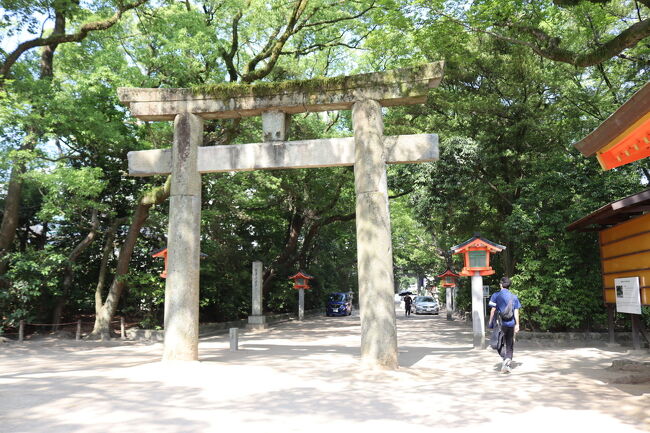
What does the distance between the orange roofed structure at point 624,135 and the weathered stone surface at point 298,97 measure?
340 cm

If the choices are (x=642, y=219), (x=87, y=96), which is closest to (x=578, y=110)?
(x=642, y=219)

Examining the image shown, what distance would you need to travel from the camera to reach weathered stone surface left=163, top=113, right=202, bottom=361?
362 inches

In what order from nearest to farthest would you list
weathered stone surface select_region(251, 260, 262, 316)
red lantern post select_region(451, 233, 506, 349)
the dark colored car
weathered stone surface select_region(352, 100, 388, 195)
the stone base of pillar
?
weathered stone surface select_region(352, 100, 388, 195), red lantern post select_region(451, 233, 506, 349), the stone base of pillar, weathered stone surface select_region(251, 260, 262, 316), the dark colored car

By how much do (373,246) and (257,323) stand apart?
13172 millimetres

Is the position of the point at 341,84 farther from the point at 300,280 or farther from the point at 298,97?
the point at 300,280

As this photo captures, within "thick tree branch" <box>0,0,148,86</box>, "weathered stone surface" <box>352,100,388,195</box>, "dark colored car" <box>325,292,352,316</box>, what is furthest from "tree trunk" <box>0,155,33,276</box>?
"dark colored car" <box>325,292,352,316</box>

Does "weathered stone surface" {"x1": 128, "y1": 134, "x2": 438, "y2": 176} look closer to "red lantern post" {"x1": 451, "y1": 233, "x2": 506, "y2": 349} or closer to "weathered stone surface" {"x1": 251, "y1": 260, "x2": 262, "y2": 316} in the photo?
"red lantern post" {"x1": 451, "y1": 233, "x2": 506, "y2": 349}

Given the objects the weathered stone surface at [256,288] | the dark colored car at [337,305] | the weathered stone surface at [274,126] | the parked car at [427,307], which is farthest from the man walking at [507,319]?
the parked car at [427,307]

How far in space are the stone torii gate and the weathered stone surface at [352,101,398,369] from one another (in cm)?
2

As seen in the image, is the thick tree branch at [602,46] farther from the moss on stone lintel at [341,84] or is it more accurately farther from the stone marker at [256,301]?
the stone marker at [256,301]

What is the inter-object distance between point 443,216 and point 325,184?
6.80m

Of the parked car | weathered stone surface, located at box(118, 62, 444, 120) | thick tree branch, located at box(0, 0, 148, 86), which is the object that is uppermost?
thick tree branch, located at box(0, 0, 148, 86)

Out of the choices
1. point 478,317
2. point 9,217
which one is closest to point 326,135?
point 478,317

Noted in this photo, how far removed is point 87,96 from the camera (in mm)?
14570
